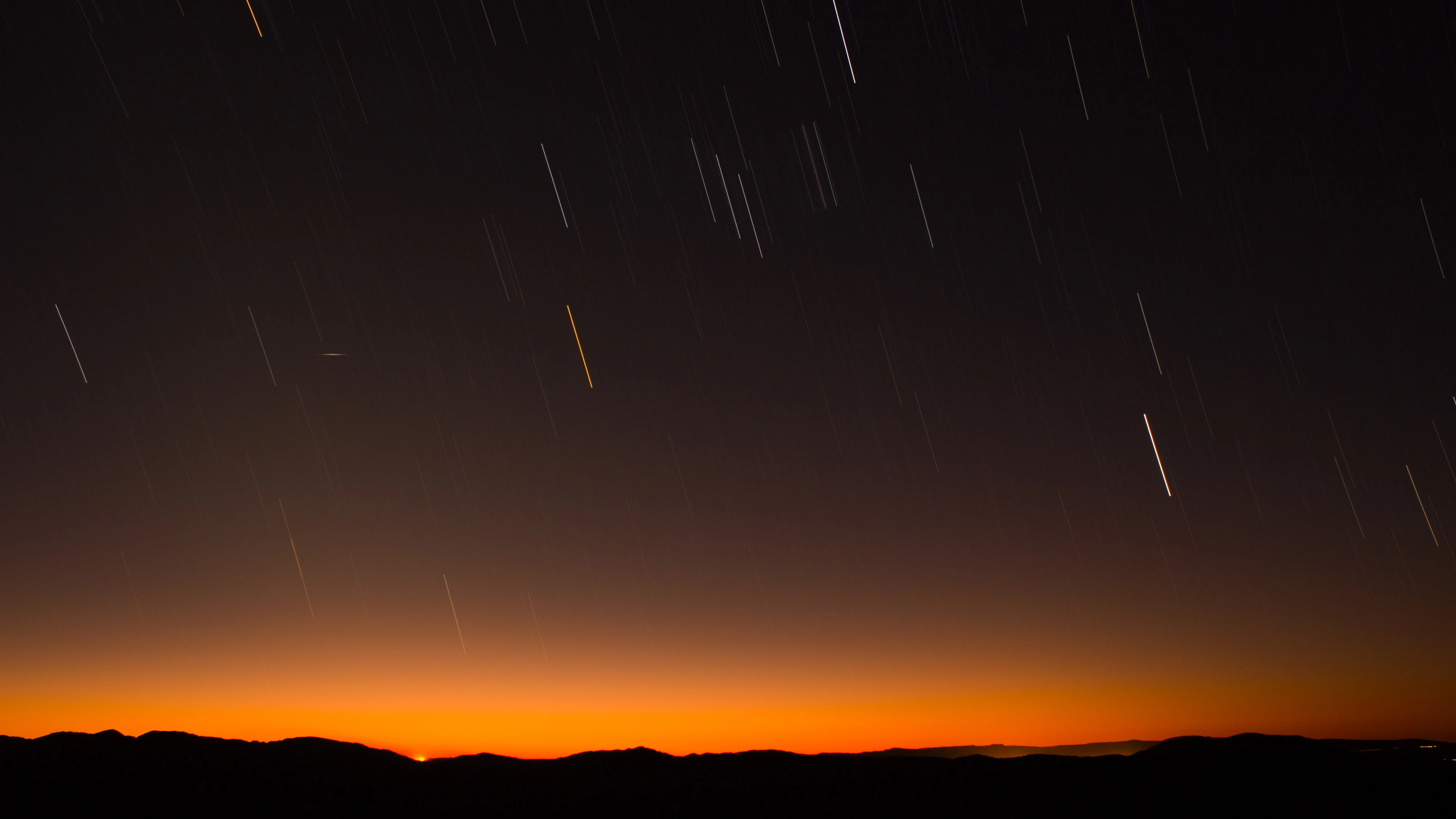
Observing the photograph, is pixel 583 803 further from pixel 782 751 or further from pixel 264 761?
pixel 264 761

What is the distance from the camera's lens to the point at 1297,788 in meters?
35.6

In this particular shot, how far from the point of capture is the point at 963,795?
116 ft

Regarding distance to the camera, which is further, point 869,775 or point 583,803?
point 869,775

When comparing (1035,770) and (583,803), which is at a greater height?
(583,803)

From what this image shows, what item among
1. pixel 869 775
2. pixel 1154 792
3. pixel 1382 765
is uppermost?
pixel 869 775

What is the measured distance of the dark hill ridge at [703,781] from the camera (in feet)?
111

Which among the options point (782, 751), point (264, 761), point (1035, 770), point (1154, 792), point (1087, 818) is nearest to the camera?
point (1087, 818)

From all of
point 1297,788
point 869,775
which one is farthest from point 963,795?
point 1297,788

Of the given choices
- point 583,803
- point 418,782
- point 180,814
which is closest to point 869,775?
point 583,803

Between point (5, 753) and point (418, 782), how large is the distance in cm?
2062

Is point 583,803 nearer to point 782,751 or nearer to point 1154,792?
point 782,751

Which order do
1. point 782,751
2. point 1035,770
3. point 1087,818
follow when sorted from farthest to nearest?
1. point 782,751
2. point 1035,770
3. point 1087,818

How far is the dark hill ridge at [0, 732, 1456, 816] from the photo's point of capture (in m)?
33.7

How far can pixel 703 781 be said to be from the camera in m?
39.6
